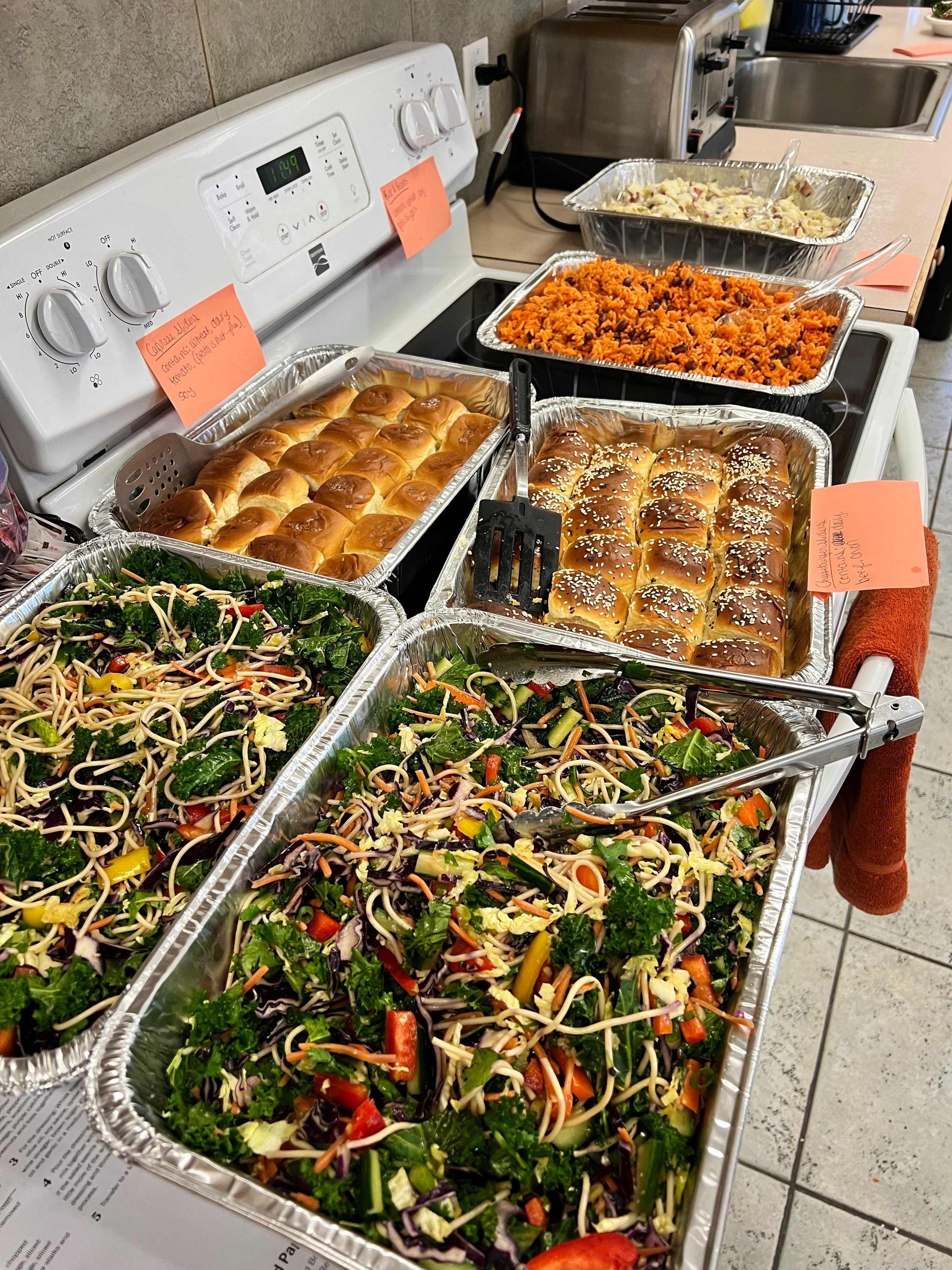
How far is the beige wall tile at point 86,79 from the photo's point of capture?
3.60 feet

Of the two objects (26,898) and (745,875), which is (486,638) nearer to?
(745,875)

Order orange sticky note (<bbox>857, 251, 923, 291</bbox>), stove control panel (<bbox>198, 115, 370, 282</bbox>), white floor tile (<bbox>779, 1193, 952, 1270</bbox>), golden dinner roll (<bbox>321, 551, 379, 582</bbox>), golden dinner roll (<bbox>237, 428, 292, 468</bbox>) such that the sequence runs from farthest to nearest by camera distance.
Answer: orange sticky note (<bbox>857, 251, 923, 291</bbox>)
white floor tile (<bbox>779, 1193, 952, 1270</bbox>)
golden dinner roll (<bbox>237, 428, 292, 468</bbox>)
stove control panel (<bbox>198, 115, 370, 282</bbox>)
golden dinner roll (<bbox>321, 551, 379, 582</bbox>)

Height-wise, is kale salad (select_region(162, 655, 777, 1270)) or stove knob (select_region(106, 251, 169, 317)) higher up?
stove knob (select_region(106, 251, 169, 317))

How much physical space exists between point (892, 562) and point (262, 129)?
3.71 ft

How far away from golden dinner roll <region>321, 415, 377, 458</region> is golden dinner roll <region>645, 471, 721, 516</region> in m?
0.48

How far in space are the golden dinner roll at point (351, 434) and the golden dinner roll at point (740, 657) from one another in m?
0.67

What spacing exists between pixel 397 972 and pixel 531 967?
0.39 ft

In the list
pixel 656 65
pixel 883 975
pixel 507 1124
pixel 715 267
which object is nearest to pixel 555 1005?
pixel 507 1124

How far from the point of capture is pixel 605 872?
32.0 inches

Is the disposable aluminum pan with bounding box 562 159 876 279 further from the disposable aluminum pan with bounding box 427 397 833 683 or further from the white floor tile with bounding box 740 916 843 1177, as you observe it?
the white floor tile with bounding box 740 916 843 1177

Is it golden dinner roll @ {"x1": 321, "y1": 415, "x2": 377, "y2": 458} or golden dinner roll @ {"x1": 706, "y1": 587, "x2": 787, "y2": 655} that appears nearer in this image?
golden dinner roll @ {"x1": 706, "y1": 587, "x2": 787, "y2": 655}

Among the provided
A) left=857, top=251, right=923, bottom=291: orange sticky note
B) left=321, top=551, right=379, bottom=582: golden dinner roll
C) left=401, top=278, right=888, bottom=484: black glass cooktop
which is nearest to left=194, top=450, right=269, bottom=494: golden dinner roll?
left=321, top=551, right=379, bottom=582: golden dinner roll

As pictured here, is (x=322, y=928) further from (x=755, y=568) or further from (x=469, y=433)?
(x=469, y=433)

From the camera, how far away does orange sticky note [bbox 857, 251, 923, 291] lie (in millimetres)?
1881
